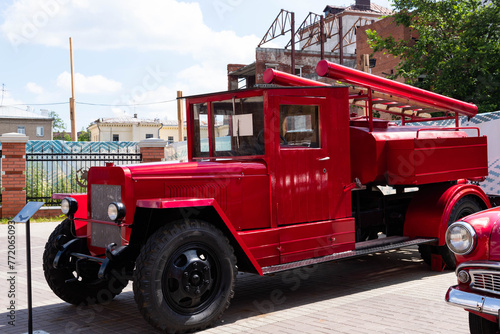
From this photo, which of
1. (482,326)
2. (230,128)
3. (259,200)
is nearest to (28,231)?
(259,200)

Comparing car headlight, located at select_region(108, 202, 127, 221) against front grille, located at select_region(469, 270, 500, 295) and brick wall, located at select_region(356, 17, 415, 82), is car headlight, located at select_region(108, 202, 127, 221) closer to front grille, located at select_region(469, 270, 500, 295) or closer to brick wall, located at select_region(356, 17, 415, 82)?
front grille, located at select_region(469, 270, 500, 295)

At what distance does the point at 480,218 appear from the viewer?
Answer: 12.4 feet

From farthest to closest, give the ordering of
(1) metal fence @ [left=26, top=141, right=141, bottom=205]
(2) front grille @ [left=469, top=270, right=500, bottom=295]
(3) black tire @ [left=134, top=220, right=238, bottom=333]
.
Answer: (1) metal fence @ [left=26, top=141, right=141, bottom=205]
(3) black tire @ [left=134, top=220, right=238, bottom=333]
(2) front grille @ [left=469, top=270, right=500, bottom=295]

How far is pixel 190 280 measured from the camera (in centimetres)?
482

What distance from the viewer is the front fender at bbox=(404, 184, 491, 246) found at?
22.9 feet

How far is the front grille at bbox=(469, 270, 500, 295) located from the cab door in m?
2.47

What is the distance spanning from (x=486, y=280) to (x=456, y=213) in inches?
154

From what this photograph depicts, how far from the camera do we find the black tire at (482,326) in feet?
12.1

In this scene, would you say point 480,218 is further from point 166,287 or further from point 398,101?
point 398,101

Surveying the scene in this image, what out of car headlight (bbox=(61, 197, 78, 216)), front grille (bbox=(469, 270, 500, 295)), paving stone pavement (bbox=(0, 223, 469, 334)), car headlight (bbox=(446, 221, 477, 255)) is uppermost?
car headlight (bbox=(61, 197, 78, 216))

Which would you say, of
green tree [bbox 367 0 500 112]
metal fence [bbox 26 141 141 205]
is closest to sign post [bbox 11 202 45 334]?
metal fence [bbox 26 141 141 205]

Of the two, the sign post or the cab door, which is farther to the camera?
the cab door

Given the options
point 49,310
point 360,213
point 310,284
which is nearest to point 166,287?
point 49,310

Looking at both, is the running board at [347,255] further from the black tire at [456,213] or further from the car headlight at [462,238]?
the car headlight at [462,238]
